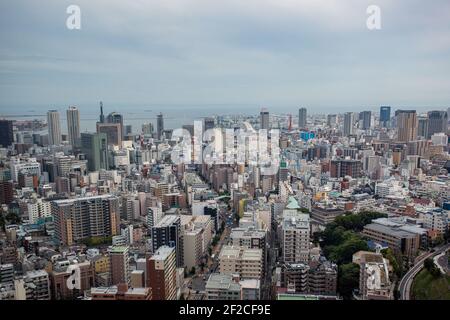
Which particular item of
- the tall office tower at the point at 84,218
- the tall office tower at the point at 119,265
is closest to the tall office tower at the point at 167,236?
the tall office tower at the point at 119,265

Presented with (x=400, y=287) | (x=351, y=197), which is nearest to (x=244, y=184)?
(x=351, y=197)

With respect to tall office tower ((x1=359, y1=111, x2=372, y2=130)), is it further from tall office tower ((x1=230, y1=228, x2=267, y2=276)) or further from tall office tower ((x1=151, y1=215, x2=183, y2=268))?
tall office tower ((x1=151, y1=215, x2=183, y2=268))

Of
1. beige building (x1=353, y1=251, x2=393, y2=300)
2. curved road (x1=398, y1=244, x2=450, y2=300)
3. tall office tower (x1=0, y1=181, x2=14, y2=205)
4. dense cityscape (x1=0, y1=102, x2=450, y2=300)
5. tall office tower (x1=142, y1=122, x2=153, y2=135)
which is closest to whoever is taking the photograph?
beige building (x1=353, y1=251, x2=393, y2=300)

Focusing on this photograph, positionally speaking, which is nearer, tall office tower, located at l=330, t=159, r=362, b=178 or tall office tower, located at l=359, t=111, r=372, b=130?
tall office tower, located at l=359, t=111, r=372, b=130

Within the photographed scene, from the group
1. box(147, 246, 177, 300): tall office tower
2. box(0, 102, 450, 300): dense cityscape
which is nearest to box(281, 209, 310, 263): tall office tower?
box(0, 102, 450, 300): dense cityscape

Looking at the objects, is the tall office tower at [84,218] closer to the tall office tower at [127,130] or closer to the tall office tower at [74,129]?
the tall office tower at [74,129]

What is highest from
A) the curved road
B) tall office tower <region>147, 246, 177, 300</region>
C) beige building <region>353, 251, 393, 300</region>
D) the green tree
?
tall office tower <region>147, 246, 177, 300</region>

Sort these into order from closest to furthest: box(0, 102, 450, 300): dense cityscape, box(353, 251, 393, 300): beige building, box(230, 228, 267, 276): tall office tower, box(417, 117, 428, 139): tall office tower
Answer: box(353, 251, 393, 300): beige building
box(0, 102, 450, 300): dense cityscape
box(230, 228, 267, 276): tall office tower
box(417, 117, 428, 139): tall office tower
